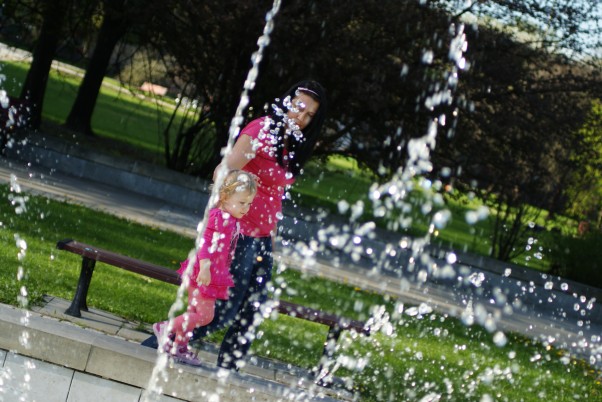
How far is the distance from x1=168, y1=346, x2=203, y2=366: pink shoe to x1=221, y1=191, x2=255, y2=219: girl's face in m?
0.78

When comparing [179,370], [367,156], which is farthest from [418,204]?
[179,370]

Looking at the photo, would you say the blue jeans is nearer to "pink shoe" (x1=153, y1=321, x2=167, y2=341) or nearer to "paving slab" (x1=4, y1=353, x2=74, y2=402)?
"pink shoe" (x1=153, y1=321, x2=167, y2=341)

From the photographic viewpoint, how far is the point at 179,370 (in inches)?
199

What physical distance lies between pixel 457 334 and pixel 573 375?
1.34 meters

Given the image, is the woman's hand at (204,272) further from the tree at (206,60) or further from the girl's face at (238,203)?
the tree at (206,60)

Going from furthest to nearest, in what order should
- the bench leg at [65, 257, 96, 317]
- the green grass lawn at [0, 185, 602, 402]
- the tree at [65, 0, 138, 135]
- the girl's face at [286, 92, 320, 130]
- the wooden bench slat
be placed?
the tree at [65, 0, 138, 135], the green grass lawn at [0, 185, 602, 402], the bench leg at [65, 257, 96, 317], the wooden bench slat, the girl's face at [286, 92, 320, 130]

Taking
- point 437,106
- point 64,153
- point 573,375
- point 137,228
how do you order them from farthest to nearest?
point 437,106, point 64,153, point 137,228, point 573,375

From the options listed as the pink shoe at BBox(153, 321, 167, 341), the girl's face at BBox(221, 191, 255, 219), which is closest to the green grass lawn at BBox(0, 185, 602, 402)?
the pink shoe at BBox(153, 321, 167, 341)

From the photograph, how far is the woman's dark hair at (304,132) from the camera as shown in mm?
5809

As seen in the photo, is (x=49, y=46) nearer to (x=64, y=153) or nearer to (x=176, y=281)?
(x=64, y=153)

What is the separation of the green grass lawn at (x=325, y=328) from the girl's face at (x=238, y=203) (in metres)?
1.83

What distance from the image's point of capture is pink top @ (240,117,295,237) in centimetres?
582

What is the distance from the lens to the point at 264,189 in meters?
5.88

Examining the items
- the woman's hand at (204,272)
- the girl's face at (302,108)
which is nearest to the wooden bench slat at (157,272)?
the woman's hand at (204,272)
